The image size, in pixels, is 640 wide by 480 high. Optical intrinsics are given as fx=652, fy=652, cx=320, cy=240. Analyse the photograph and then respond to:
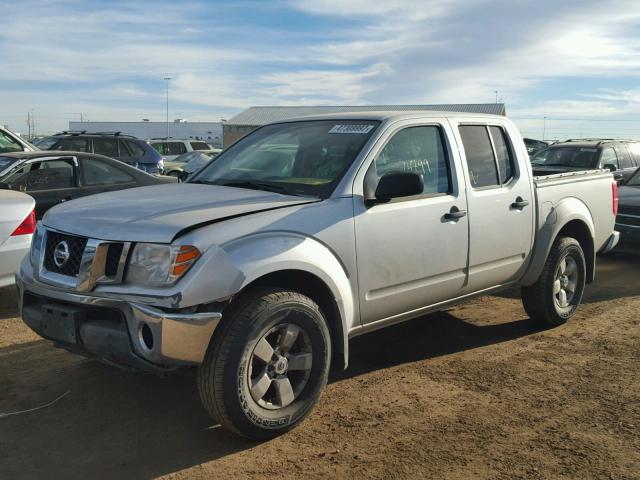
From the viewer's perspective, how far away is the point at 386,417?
4.02 metres

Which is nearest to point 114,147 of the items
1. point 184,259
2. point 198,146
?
point 184,259

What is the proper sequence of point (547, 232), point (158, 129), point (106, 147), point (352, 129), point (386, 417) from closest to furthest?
point (386, 417) < point (352, 129) < point (547, 232) < point (106, 147) < point (158, 129)

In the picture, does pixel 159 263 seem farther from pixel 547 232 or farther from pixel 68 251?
pixel 547 232

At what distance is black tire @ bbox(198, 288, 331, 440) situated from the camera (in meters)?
3.41

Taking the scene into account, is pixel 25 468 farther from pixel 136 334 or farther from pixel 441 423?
pixel 441 423

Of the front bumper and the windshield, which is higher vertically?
the windshield

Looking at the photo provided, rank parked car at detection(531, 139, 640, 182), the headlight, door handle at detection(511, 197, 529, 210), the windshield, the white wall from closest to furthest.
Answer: the headlight
the windshield
door handle at detection(511, 197, 529, 210)
parked car at detection(531, 139, 640, 182)
the white wall

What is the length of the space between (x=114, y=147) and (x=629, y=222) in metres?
10.6

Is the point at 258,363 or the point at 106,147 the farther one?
the point at 106,147

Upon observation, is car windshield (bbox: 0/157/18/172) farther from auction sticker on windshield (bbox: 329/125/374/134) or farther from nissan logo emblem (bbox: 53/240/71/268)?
auction sticker on windshield (bbox: 329/125/374/134)

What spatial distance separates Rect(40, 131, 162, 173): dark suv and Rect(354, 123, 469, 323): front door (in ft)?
35.3

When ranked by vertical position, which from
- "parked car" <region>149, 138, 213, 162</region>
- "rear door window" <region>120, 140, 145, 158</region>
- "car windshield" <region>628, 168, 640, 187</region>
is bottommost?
"car windshield" <region>628, 168, 640, 187</region>

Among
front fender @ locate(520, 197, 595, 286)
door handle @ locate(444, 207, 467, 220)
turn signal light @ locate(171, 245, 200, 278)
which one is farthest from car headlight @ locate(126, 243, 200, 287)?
front fender @ locate(520, 197, 595, 286)

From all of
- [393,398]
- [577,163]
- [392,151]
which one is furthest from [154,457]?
[577,163]
